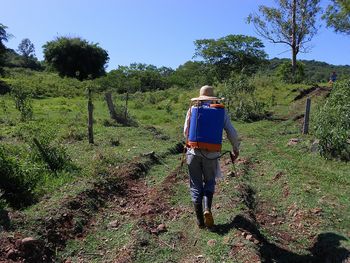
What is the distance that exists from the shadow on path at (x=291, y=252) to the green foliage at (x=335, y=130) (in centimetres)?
456

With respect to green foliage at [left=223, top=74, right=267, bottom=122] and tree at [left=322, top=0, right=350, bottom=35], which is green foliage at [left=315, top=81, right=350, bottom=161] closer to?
green foliage at [left=223, top=74, right=267, bottom=122]

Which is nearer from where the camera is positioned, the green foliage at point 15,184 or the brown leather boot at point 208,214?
the brown leather boot at point 208,214

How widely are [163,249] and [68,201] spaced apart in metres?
2.01

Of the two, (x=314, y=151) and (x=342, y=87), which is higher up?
(x=342, y=87)

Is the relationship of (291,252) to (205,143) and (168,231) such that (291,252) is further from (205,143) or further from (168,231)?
(205,143)

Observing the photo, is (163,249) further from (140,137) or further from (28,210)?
(140,137)

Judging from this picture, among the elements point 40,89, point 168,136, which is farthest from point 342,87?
point 40,89

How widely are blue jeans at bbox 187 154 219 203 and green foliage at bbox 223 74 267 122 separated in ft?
45.2

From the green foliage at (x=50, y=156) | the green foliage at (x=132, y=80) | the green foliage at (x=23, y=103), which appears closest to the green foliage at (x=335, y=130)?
the green foliage at (x=50, y=156)

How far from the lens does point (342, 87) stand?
40.7 feet

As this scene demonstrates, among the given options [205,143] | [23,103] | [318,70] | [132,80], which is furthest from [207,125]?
[318,70]

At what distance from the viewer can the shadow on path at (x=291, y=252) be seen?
557cm

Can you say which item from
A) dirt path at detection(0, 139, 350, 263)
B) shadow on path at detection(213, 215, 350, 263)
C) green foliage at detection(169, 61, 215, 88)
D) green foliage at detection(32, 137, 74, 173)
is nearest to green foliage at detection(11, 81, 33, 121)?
green foliage at detection(32, 137, 74, 173)

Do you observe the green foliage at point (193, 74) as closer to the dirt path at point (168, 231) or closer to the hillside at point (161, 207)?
the hillside at point (161, 207)
